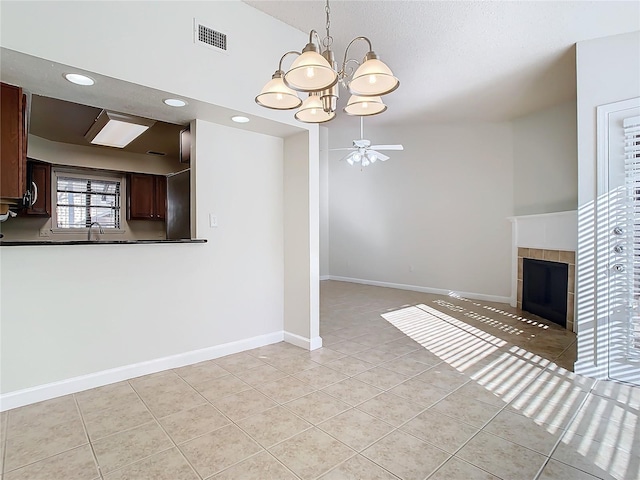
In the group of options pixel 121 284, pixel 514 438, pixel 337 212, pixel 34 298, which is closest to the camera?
pixel 514 438

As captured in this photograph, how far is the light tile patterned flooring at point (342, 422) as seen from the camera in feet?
5.56

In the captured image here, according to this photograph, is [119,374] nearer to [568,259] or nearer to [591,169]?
[591,169]

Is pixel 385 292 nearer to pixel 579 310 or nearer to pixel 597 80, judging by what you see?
pixel 579 310

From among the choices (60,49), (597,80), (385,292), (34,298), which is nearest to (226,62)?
(60,49)

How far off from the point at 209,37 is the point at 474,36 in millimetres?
2306

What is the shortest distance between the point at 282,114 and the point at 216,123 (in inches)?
23.8

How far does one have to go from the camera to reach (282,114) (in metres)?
3.12

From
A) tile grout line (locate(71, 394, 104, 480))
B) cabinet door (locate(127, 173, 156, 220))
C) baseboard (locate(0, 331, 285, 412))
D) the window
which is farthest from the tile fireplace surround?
the window

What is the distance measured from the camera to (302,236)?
3.49 metres

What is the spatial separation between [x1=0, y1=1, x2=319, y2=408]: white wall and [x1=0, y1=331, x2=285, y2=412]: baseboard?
38mm

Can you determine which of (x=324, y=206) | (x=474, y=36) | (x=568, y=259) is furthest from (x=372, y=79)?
(x=324, y=206)

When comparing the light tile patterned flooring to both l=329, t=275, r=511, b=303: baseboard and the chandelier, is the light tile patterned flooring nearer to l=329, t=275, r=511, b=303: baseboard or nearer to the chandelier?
the chandelier

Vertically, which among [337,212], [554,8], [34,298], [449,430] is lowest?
[449,430]

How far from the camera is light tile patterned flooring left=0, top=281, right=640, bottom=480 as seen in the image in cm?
169
